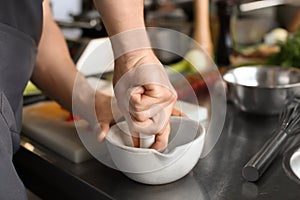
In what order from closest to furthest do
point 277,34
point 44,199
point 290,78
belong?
point 44,199
point 290,78
point 277,34

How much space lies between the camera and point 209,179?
1.75ft

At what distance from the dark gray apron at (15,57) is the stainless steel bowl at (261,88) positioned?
1.25 feet

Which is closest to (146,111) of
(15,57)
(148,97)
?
(148,97)

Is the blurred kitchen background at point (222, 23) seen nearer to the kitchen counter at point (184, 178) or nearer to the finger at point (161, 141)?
the kitchen counter at point (184, 178)

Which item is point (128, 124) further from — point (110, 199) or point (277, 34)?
point (277, 34)

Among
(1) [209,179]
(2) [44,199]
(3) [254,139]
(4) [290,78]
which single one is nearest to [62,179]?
(2) [44,199]

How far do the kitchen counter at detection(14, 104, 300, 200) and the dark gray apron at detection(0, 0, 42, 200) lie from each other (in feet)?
0.23

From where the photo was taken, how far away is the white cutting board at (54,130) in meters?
0.60

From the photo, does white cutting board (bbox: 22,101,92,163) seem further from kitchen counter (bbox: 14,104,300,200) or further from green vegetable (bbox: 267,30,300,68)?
green vegetable (bbox: 267,30,300,68)

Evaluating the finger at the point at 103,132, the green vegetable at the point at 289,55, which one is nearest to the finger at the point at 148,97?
the finger at the point at 103,132

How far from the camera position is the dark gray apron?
18.9 inches

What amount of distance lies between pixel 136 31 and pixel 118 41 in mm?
26

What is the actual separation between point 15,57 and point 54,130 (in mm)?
172

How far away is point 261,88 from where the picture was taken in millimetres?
705
